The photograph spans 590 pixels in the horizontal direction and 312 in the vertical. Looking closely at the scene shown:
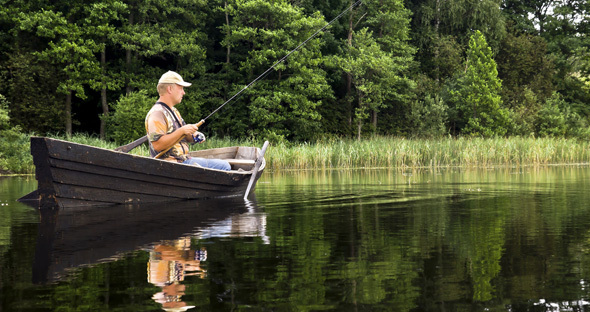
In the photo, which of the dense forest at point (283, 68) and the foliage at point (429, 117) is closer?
the dense forest at point (283, 68)

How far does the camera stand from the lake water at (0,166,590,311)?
363cm

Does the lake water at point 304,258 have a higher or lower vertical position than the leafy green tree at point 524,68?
lower

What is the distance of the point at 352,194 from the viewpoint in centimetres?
1127

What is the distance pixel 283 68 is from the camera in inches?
1359

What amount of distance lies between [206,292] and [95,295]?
585 mm

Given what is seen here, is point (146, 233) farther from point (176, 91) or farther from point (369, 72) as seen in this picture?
point (369, 72)

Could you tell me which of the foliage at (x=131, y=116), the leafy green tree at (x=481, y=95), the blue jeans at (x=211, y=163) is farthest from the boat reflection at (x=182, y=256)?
the leafy green tree at (x=481, y=95)

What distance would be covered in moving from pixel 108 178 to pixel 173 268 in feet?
18.1

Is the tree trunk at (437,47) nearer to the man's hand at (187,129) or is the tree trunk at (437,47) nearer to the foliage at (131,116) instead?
the foliage at (131,116)

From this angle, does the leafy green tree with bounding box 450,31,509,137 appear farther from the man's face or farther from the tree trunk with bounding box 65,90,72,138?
the man's face

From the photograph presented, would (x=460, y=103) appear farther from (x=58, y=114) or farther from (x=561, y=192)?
(x=561, y=192)

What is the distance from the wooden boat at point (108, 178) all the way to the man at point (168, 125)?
0.93 ft

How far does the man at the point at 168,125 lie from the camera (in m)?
9.73

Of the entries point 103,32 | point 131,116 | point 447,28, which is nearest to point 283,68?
point 131,116
